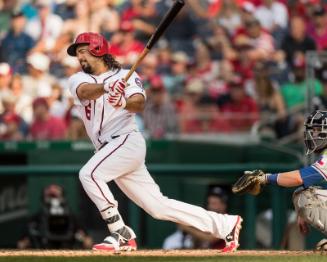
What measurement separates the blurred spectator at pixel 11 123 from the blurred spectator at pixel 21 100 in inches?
2.4

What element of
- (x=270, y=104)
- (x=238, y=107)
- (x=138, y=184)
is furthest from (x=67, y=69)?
(x=138, y=184)

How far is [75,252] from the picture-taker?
8062mm

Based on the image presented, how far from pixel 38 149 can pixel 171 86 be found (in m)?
2.95

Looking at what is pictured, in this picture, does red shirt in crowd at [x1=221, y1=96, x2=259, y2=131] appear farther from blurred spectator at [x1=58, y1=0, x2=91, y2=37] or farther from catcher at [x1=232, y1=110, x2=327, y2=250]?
catcher at [x1=232, y1=110, x2=327, y2=250]

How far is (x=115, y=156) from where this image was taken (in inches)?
308

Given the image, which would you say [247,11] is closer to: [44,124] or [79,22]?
[79,22]

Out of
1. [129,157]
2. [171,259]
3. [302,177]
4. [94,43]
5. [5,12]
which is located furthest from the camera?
[5,12]

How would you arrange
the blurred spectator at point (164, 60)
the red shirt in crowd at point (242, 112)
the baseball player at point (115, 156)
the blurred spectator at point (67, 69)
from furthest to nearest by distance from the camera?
the blurred spectator at point (164, 60)
the blurred spectator at point (67, 69)
the red shirt in crowd at point (242, 112)
the baseball player at point (115, 156)

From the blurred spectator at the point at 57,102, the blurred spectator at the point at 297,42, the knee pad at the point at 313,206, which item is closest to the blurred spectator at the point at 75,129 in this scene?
the blurred spectator at the point at 57,102

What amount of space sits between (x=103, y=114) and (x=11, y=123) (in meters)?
4.98

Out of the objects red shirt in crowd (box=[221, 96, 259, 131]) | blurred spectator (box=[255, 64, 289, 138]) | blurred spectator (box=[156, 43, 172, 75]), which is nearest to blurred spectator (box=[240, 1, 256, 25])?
blurred spectator (box=[156, 43, 172, 75])

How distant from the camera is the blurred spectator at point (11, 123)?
12617 millimetres

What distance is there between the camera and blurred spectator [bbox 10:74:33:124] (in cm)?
1302

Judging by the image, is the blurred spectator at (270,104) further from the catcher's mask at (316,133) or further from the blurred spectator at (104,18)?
the catcher's mask at (316,133)
